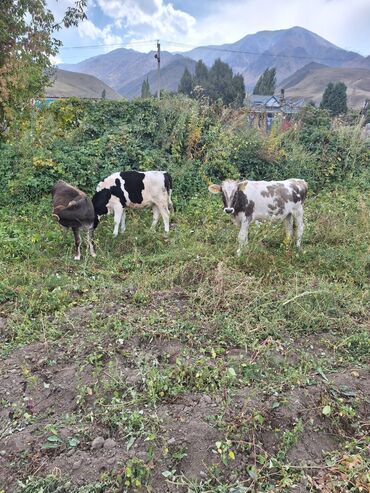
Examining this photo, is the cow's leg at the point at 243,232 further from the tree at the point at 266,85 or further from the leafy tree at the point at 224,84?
the tree at the point at 266,85

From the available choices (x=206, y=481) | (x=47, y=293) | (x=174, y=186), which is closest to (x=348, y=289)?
(x=206, y=481)

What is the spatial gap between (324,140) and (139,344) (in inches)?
395

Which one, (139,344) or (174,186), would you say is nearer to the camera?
(139,344)

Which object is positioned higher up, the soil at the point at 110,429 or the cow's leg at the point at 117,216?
the cow's leg at the point at 117,216

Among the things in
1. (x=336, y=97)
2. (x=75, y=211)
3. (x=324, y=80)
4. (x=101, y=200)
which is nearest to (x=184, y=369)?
(x=75, y=211)

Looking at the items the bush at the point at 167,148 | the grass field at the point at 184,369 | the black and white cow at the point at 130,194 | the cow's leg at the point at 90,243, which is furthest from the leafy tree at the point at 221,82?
the grass field at the point at 184,369

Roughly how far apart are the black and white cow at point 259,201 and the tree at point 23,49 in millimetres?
6452

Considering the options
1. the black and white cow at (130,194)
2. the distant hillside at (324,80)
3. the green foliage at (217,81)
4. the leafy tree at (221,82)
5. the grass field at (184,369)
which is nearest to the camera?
the grass field at (184,369)

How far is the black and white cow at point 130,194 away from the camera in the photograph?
7.52 meters

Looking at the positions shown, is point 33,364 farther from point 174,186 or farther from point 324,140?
point 324,140

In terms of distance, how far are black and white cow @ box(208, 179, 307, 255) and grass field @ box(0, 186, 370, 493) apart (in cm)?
42

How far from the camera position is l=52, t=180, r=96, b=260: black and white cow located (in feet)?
21.6

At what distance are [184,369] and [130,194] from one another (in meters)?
4.44

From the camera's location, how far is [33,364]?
4.05m
